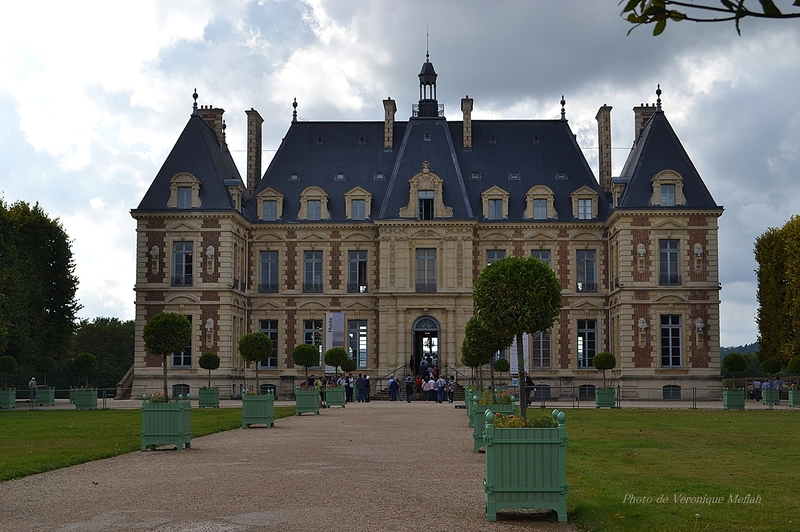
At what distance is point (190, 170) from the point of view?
46.8 meters

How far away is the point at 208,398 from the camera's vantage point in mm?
36031

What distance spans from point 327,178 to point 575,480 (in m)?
38.9

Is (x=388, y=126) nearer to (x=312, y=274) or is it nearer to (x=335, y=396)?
(x=312, y=274)

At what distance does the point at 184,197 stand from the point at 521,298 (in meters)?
33.9

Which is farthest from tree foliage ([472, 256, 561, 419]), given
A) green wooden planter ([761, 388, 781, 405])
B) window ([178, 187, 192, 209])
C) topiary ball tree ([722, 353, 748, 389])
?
window ([178, 187, 192, 209])

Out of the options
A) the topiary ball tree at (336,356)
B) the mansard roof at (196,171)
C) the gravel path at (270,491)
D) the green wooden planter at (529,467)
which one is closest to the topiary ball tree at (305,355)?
the topiary ball tree at (336,356)

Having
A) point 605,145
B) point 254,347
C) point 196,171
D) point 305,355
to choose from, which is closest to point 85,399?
point 254,347

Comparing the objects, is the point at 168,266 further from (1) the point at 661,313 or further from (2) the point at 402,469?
(2) the point at 402,469

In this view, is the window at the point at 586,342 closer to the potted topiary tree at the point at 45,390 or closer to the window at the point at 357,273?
the window at the point at 357,273

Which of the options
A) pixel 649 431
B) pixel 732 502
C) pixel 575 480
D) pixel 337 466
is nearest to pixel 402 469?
pixel 337 466

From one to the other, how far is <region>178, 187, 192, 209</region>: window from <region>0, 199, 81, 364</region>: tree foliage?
5.96m

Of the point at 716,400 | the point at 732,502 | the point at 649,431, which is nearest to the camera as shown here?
the point at 732,502

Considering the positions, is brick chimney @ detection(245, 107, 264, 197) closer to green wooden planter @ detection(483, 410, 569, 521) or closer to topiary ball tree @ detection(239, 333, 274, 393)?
topiary ball tree @ detection(239, 333, 274, 393)

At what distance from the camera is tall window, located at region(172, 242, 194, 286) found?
46000mm
